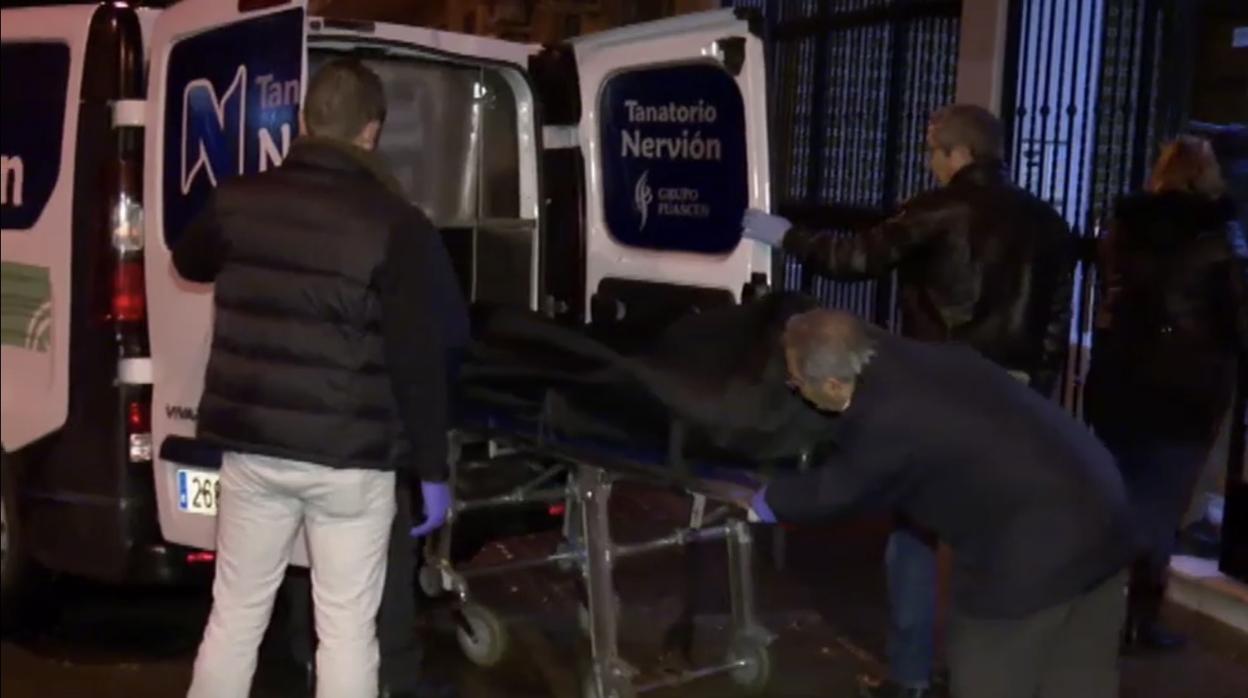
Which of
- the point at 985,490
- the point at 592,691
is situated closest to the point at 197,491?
the point at 592,691

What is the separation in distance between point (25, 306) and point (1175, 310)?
11.9ft

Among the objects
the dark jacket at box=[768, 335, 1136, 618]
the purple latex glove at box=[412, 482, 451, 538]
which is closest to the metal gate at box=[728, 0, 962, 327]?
the purple latex glove at box=[412, 482, 451, 538]

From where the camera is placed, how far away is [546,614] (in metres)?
6.00

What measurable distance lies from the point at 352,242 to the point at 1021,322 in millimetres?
2156

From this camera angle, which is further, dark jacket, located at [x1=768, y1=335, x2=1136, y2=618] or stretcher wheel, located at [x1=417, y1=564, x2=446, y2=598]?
stretcher wheel, located at [x1=417, y1=564, x2=446, y2=598]

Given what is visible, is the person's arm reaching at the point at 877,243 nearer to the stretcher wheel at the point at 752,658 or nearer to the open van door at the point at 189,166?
the stretcher wheel at the point at 752,658

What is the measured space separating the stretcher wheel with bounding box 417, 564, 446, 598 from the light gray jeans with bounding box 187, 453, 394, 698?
1.32 metres

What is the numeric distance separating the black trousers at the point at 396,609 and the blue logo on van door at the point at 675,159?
1.44m

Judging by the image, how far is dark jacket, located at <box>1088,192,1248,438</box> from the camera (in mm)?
5656

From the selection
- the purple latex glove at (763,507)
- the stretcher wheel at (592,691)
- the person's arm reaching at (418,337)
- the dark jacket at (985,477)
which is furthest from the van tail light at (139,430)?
the dark jacket at (985,477)

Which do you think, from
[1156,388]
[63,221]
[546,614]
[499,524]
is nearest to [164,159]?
[63,221]

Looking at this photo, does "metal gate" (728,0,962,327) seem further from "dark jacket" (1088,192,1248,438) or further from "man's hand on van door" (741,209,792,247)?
"man's hand on van door" (741,209,792,247)

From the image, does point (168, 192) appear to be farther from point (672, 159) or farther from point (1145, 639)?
Answer: point (1145, 639)

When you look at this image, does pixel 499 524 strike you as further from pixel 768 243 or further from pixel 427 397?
pixel 427 397
